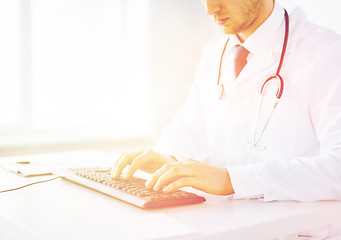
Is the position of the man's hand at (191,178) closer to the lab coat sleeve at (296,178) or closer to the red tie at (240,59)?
the lab coat sleeve at (296,178)

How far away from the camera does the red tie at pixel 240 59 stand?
1490 millimetres

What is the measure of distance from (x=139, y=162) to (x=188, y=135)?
0.53 m

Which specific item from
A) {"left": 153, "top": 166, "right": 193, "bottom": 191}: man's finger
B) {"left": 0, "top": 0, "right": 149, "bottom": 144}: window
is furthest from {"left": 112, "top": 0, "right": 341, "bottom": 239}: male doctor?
{"left": 0, "top": 0, "right": 149, "bottom": 144}: window

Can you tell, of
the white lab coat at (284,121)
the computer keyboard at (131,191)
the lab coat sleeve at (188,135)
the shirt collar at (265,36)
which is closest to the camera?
the computer keyboard at (131,191)

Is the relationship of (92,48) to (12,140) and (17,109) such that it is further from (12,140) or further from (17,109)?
(12,140)

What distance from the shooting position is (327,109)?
3.89 ft

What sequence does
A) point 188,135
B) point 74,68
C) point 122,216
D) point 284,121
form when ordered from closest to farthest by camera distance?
point 122,216 → point 284,121 → point 188,135 → point 74,68

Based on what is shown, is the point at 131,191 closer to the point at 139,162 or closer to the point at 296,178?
the point at 139,162

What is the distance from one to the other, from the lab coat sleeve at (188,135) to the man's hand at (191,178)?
53 cm

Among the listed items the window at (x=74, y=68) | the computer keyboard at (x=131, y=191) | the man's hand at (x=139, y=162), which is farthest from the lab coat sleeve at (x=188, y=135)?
the window at (x=74, y=68)

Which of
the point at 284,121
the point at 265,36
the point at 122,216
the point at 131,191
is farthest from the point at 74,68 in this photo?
the point at 122,216

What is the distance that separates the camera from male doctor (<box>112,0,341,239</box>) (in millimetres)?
1025

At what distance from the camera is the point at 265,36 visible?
1416mm

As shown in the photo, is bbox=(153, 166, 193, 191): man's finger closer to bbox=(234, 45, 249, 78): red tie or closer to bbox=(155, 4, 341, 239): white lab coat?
bbox=(155, 4, 341, 239): white lab coat
